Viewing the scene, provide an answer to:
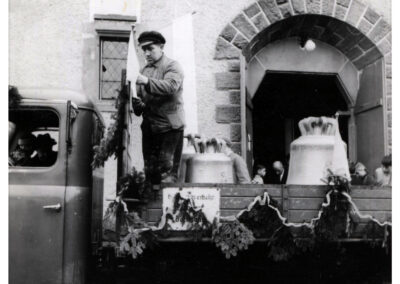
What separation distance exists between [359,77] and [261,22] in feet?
5.50

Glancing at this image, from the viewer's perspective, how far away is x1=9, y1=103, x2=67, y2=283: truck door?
355cm

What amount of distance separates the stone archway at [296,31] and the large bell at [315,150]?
7.21 feet

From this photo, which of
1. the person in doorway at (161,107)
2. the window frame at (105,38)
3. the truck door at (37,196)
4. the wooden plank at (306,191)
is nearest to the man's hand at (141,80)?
the person in doorway at (161,107)

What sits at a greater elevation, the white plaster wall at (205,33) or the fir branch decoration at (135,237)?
the white plaster wall at (205,33)

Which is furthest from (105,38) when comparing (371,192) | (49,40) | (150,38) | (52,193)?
(371,192)

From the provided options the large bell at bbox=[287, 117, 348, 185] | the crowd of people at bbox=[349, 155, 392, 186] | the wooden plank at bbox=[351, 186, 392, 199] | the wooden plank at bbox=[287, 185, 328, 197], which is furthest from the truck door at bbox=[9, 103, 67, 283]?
the crowd of people at bbox=[349, 155, 392, 186]

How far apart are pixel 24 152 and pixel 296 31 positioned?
4.44 m

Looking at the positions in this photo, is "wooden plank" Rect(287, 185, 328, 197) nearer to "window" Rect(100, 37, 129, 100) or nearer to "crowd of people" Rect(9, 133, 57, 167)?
"crowd of people" Rect(9, 133, 57, 167)

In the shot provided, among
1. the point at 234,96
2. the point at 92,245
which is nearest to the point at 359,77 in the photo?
the point at 234,96

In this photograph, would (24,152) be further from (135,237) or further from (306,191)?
(306,191)

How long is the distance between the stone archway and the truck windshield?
9.65ft

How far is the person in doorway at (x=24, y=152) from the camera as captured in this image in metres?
3.73

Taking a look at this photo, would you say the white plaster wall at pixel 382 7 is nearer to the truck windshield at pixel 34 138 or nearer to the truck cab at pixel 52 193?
the truck cab at pixel 52 193

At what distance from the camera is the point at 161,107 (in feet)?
13.7
